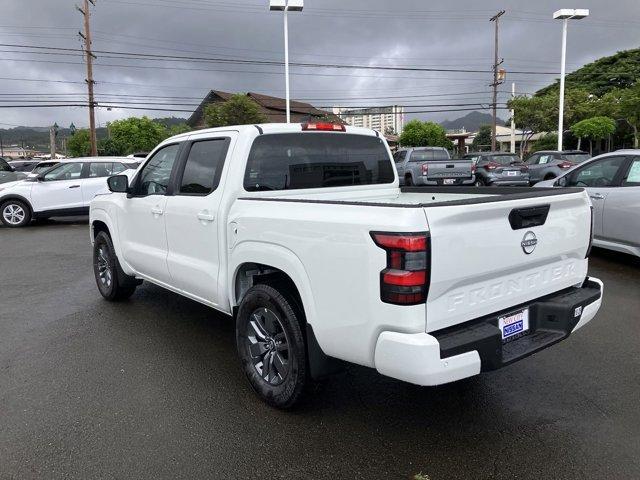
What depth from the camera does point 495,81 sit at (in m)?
40.9

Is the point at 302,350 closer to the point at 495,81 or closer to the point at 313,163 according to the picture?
the point at 313,163

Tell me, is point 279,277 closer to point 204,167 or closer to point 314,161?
point 314,161

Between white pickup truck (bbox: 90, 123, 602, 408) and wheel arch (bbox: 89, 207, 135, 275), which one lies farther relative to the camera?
wheel arch (bbox: 89, 207, 135, 275)

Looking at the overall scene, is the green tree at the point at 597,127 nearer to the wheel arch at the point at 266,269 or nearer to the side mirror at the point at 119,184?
the side mirror at the point at 119,184

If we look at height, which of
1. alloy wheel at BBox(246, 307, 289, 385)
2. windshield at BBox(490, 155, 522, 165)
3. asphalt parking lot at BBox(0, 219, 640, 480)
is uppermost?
windshield at BBox(490, 155, 522, 165)

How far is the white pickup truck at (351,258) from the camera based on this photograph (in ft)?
8.53

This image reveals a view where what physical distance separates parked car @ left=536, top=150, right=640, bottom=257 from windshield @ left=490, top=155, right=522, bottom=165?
10934 millimetres

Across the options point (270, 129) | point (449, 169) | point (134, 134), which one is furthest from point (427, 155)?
point (134, 134)

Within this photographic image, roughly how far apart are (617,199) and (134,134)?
129ft

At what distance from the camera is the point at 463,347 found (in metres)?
2.63

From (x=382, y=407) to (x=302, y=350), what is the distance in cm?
78

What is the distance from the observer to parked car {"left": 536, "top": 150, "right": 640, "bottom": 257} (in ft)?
22.7

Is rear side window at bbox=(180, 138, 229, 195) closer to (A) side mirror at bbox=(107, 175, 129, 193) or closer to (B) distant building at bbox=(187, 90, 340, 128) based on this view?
(A) side mirror at bbox=(107, 175, 129, 193)

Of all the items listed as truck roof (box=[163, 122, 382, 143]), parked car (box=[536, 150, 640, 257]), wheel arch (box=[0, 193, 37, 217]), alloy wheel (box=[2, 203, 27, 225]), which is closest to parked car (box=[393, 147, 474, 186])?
parked car (box=[536, 150, 640, 257])
